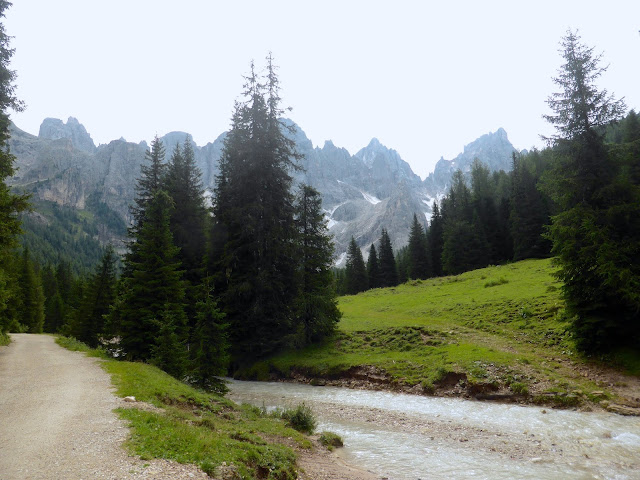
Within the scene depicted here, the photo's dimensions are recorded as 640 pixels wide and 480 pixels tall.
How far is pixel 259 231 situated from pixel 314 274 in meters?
6.42

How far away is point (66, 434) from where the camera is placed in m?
8.62

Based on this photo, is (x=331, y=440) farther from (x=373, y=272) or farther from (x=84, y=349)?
(x=373, y=272)

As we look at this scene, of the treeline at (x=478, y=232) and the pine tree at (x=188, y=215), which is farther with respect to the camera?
the treeline at (x=478, y=232)

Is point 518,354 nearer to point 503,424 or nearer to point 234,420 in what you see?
point 503,424

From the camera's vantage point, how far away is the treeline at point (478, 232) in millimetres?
61719

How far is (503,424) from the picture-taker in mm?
14305

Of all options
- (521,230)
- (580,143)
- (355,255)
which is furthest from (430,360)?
(355,255)

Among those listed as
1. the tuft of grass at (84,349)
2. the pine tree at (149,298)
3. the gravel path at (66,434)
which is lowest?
the gravel path at (66,434)

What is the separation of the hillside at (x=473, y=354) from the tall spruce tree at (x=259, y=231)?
291 cm

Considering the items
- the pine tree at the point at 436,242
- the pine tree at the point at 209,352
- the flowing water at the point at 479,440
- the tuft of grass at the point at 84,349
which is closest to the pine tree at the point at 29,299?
the tuft of grass at the point at 84,349

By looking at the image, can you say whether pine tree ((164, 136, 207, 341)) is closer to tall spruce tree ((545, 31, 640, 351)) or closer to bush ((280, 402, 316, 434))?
bush ((280, 402, 316, 434))

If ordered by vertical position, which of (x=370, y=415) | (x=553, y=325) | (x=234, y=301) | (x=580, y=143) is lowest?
(x=370, y=415)

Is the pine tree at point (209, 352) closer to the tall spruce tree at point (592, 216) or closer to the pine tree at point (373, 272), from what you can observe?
the tall spruce tree at point (592, 216)

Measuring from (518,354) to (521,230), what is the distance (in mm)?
47369
